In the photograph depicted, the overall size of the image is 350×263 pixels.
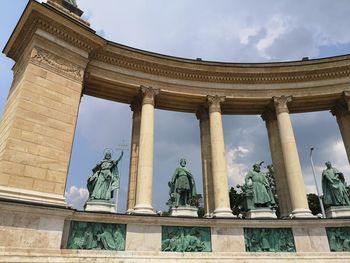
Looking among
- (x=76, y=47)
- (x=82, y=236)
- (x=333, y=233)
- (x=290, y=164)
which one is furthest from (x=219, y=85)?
(x=82, y=236)

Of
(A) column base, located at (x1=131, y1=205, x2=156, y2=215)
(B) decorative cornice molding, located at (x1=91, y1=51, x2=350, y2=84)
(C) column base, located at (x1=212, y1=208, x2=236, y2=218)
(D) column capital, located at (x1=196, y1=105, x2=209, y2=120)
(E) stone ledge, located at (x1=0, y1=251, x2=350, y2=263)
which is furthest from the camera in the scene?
(D) column capital, located at (x1=196, y1=105, x2=209, y2=120)

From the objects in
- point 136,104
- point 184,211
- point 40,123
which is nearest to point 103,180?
point 40,123

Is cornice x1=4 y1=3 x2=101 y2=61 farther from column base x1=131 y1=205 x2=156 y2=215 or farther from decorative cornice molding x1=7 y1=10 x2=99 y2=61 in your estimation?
column base x1=131 y1=205 x2=156 y2=215

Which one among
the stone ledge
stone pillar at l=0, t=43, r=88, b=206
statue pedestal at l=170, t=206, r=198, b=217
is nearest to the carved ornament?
statue pedestal at l=170, t=206, r=198, b=217

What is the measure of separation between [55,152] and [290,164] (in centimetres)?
1867

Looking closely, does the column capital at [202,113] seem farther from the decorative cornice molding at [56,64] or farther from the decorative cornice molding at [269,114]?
the decorative cornice molding at [56,64]

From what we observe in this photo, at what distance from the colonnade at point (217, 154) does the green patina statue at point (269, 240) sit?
1.77m

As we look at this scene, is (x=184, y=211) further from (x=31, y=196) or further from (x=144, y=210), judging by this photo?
(x=31, y=196)


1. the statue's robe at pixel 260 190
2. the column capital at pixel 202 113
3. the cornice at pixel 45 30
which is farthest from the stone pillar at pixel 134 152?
the statue's robe at pixel 260 190

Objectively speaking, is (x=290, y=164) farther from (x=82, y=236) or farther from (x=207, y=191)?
(x=82, y=236)

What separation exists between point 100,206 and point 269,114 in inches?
752

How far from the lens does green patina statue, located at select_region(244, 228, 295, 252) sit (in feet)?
75.0

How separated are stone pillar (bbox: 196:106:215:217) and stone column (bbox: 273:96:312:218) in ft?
21.4

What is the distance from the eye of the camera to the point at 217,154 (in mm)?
26344
